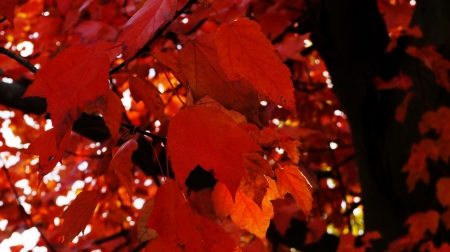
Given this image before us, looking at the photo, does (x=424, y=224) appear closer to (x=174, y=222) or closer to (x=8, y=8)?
(x=174, y=222)

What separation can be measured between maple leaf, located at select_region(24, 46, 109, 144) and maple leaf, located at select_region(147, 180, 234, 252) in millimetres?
192

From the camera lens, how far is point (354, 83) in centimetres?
173

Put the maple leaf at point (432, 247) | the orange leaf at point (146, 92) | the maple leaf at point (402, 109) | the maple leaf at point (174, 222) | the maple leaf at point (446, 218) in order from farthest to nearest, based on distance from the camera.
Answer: the maple leaf at point (402, 109) → the maple leaf at point (446, 218) → the maple leaf at point (432, 247) → the orange leaf at point (146, 92) → the maple leaf at point (174, 222)

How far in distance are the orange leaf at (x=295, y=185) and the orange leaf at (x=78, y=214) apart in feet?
1.13

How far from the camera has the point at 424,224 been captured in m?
1.64

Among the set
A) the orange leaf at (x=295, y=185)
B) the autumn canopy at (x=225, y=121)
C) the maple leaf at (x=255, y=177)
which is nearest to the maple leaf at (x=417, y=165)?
the autumn canopy at (x=225, y=121)

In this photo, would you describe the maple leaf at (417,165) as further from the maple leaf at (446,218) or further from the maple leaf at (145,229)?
the maple leaf at (145,229)

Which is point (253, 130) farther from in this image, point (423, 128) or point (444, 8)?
point (444, 8)

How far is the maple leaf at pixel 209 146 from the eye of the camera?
2.12ft

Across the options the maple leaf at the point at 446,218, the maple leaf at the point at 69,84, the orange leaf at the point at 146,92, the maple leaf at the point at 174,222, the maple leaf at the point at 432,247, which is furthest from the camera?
the maple leaf at the point at 446,218

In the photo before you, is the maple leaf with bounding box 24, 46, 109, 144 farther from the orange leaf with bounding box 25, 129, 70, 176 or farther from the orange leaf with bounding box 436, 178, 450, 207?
the orange leaf with bounding box 436, 178, 450, 207

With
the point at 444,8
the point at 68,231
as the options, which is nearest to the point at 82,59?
the point at 68,231

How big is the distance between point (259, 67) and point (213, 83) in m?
0.08

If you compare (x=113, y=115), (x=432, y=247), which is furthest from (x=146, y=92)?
(x=432, y=247)
